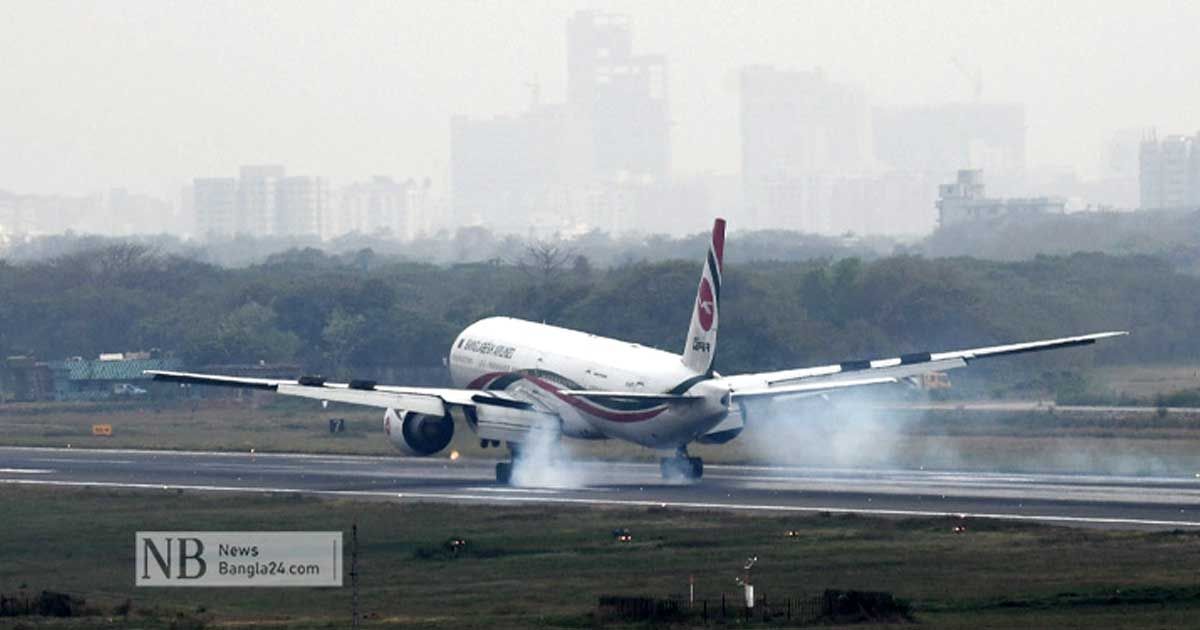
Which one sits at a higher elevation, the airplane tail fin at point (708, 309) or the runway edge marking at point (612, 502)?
the airplane tail fin at point (708, 309)

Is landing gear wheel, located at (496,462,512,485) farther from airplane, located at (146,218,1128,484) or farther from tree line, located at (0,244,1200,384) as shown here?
tree line, located at (0,244,1200,384)

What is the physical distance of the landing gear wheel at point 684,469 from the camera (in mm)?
81438

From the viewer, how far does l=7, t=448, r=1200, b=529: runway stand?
69.2 metres

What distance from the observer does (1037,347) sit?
8150 centimetres

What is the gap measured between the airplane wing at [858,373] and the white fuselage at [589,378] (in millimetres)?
1882

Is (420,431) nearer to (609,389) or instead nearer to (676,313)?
(609,389)

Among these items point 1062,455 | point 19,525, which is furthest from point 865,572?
point 1062,455

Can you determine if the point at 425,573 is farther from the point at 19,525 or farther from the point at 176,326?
the point at 176,326

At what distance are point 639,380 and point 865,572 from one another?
2577cm

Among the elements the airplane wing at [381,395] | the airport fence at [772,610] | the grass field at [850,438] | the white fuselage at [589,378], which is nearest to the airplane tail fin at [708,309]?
the white fuselage at [589,378]

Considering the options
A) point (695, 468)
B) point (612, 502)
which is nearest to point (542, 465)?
point (695, 468)

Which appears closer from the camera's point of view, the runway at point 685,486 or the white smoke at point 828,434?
the runway at point 685,486

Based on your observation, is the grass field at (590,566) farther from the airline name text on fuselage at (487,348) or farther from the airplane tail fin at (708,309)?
the airline name text on fuselage at (487,348)

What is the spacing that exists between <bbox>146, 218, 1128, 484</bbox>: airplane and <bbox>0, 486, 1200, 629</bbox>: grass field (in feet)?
29.0
